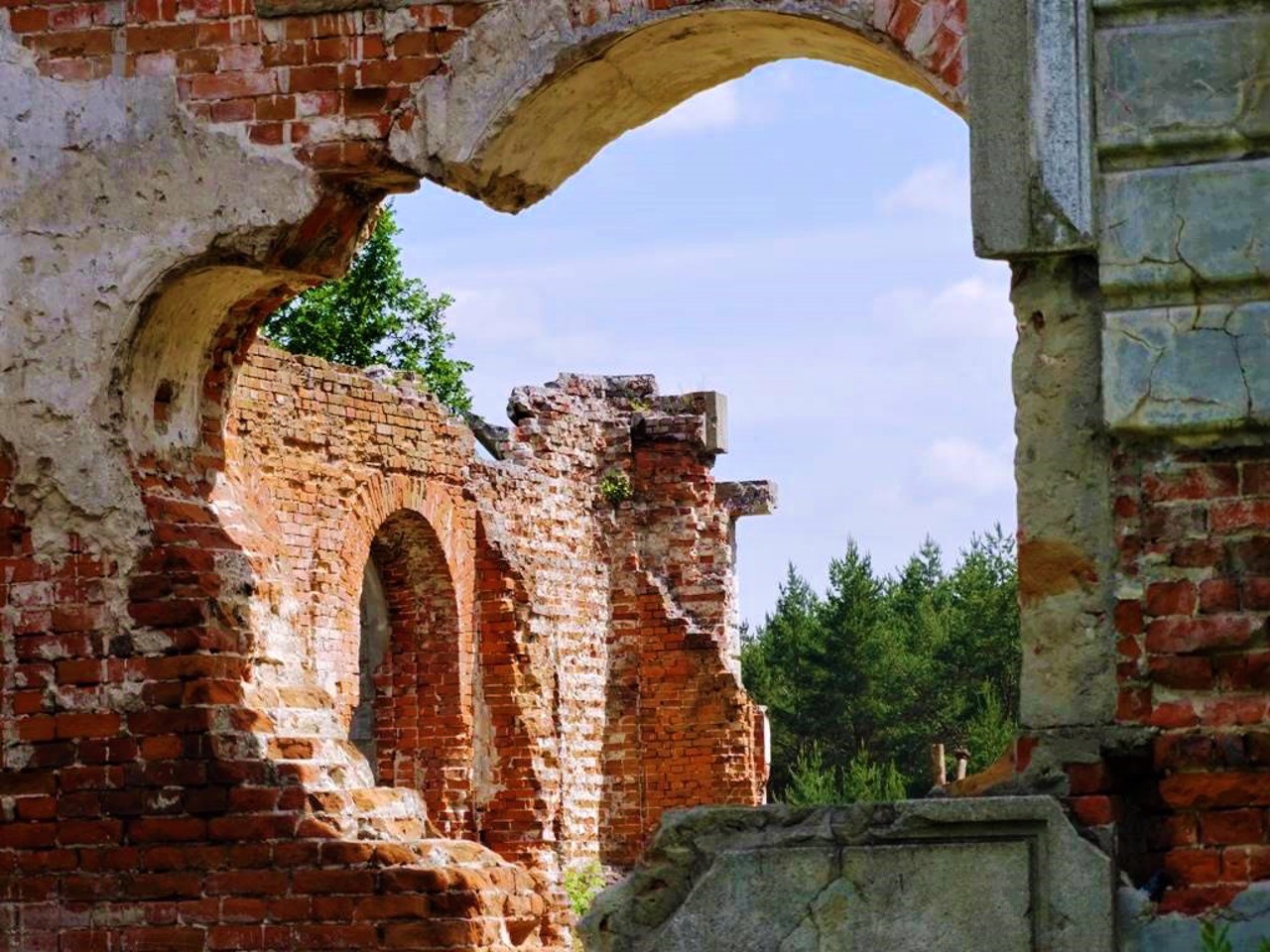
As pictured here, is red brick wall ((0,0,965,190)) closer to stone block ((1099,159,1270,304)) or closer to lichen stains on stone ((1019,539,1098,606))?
stone block ((1099,159,1270,304))

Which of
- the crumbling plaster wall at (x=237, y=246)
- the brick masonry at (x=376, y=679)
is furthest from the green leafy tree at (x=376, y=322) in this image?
the crumbling plaster wall at (x=237, y=246)

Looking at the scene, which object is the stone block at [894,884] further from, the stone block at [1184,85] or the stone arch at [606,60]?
the stone arch at [606,60]

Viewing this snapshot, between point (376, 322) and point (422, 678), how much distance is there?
13425mm

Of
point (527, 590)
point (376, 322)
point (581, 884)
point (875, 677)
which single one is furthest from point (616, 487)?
point (875, 677)

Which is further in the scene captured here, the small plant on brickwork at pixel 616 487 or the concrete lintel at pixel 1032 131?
the small plant on brickwork at pixel 616 487

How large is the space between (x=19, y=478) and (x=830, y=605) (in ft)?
111

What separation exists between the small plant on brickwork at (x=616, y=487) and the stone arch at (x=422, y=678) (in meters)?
2.78

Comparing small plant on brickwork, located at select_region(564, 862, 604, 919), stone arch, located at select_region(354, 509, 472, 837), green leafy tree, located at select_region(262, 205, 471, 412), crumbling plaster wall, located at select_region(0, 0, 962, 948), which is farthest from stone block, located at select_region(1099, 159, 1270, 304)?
green leafy tree, located at select_region(262, 205, 471, 412)

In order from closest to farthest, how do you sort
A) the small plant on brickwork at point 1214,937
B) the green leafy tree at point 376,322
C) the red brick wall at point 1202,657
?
the small plant on brickwork at point 1214,937 → the red brick wall at point 1202,657 → the green leafy tree at point 376,322

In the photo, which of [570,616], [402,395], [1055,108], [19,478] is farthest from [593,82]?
[570,616]

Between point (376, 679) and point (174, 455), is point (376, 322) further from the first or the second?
point (174, 455)

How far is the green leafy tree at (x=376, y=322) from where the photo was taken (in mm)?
27203

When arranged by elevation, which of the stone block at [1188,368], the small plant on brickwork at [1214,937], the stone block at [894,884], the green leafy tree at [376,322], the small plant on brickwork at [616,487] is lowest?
the small plant on brickwork at [1214,937]

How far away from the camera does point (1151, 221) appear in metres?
5.61
